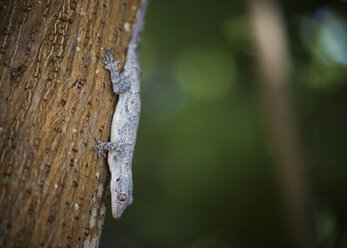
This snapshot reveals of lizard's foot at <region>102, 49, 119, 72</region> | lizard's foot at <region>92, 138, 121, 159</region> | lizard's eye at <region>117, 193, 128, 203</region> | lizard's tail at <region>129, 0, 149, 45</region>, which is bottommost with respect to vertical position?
lizard's eye at <region>117, 193, 128, 203</region>

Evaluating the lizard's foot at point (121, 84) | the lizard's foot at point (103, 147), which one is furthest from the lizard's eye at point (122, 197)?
the lizard's foot at point (121, 84)

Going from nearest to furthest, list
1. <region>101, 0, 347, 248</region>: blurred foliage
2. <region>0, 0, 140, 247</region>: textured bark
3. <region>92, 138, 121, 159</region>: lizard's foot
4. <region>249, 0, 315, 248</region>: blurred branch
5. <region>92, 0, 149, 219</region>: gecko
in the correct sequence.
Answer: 1. <region>0, 0, 140, 247</region>: textured bark
2. <region>92, 138, 121, 159</region>: lizard's foot
3. <region>92, 0, 149, 219</region>: gecko
4. <region>249, 0, 315, 248</region>: blurred branch
5. <region>101, 0, 347, 248</region>: blurred foliage

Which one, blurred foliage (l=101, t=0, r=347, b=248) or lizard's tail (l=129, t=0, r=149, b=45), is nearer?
lizard's tail (l=129, t=0, r=149, b=45)

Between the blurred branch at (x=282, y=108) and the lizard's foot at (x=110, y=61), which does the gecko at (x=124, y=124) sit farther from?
the blurred branch at (x=282, y=108)

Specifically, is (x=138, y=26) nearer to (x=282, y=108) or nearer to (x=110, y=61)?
(x=110, y=61)

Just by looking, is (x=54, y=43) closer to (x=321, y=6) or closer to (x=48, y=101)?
(x=48, y=101)

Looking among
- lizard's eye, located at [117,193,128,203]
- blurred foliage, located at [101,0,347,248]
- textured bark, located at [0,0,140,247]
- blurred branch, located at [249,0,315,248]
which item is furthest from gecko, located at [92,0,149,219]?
blurred foliage, located at [101,0,347,248]

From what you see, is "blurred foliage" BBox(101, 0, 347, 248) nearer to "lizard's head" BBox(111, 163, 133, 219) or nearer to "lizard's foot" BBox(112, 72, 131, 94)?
"lizard's head" BBox(111, 163, 133, 219)
